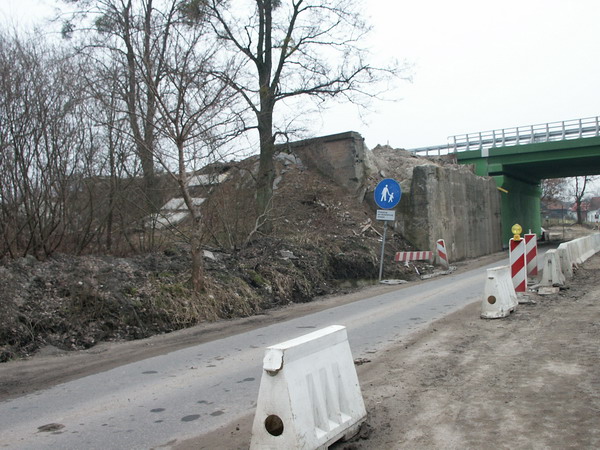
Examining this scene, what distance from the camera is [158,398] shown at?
5.71 metres

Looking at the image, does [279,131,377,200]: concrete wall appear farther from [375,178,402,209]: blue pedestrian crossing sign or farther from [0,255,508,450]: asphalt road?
[0,255,508,450]: asphalt road

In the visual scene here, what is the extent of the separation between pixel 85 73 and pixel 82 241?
351cm

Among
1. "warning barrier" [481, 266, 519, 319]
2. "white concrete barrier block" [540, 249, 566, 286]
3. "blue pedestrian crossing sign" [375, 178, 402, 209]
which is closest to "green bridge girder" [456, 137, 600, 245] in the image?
"blue pedestrian crossing sign" [375, 178, 402, 209]

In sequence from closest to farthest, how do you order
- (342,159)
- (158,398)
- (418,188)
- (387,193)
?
1. (158,398)
2. (387,193)
3. (418,188)
4. (342,159)

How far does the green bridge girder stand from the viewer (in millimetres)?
33219

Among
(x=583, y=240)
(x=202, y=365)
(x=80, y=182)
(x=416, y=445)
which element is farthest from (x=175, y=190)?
(x=583, y=240)

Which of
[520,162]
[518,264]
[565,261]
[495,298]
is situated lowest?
[495,298]

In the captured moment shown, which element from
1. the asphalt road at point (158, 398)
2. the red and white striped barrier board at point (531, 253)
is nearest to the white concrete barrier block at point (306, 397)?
the asphalt road at point (158, 398)

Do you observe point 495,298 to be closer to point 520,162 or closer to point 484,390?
point 484,390

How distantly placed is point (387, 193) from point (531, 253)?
511cm

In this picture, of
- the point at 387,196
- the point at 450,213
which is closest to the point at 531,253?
the point at 387,196

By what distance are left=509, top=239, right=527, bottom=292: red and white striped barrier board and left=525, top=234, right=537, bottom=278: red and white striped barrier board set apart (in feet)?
6.49

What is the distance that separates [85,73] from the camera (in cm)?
1129

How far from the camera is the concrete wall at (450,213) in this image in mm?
22625
